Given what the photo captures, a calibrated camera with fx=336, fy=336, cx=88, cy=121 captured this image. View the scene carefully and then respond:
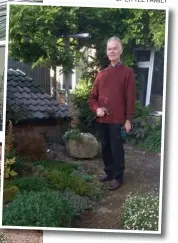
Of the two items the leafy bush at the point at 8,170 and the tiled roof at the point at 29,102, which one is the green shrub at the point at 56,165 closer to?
the leafy bush at the point at 8,170

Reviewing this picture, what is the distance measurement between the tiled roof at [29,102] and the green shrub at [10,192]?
1.85 ft

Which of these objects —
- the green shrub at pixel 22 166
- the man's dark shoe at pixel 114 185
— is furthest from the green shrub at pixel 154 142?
the green shrub at pixel 22 166

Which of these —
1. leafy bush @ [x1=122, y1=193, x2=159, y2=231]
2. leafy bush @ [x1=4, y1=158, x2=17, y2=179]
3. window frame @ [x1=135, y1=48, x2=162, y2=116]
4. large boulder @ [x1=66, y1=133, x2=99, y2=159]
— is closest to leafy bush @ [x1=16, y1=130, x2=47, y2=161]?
leafy bush @ [x1=4, y1=158, x2=17, y2=179]

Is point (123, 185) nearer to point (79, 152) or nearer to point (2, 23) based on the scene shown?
point (79, 152)

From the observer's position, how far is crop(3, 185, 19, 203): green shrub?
2.79 meters

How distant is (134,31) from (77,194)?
4.61 feet

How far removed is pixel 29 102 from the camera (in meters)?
2.87

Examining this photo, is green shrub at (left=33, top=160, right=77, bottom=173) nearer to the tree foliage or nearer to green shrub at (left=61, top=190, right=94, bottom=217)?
green shrub at (left=61, top=190, right=94, bottom=217)

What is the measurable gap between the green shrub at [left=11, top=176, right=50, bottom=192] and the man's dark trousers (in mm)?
530

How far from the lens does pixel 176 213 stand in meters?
2.77

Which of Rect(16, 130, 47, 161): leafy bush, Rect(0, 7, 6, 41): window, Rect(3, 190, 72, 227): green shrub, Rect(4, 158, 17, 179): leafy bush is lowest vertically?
Rect(3, 190, 72, 227): green shrub

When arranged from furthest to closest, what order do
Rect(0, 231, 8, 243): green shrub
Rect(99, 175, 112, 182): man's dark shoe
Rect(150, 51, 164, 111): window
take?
1. Rect(0, 231, 8, 243): green shrub
2. Rect(99, 175, 112, 182): man's dark shoe
3. Rect(150, 51, 164, 111): window

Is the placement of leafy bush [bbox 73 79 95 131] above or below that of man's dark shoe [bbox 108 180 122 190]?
above

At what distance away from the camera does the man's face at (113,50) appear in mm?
2703
